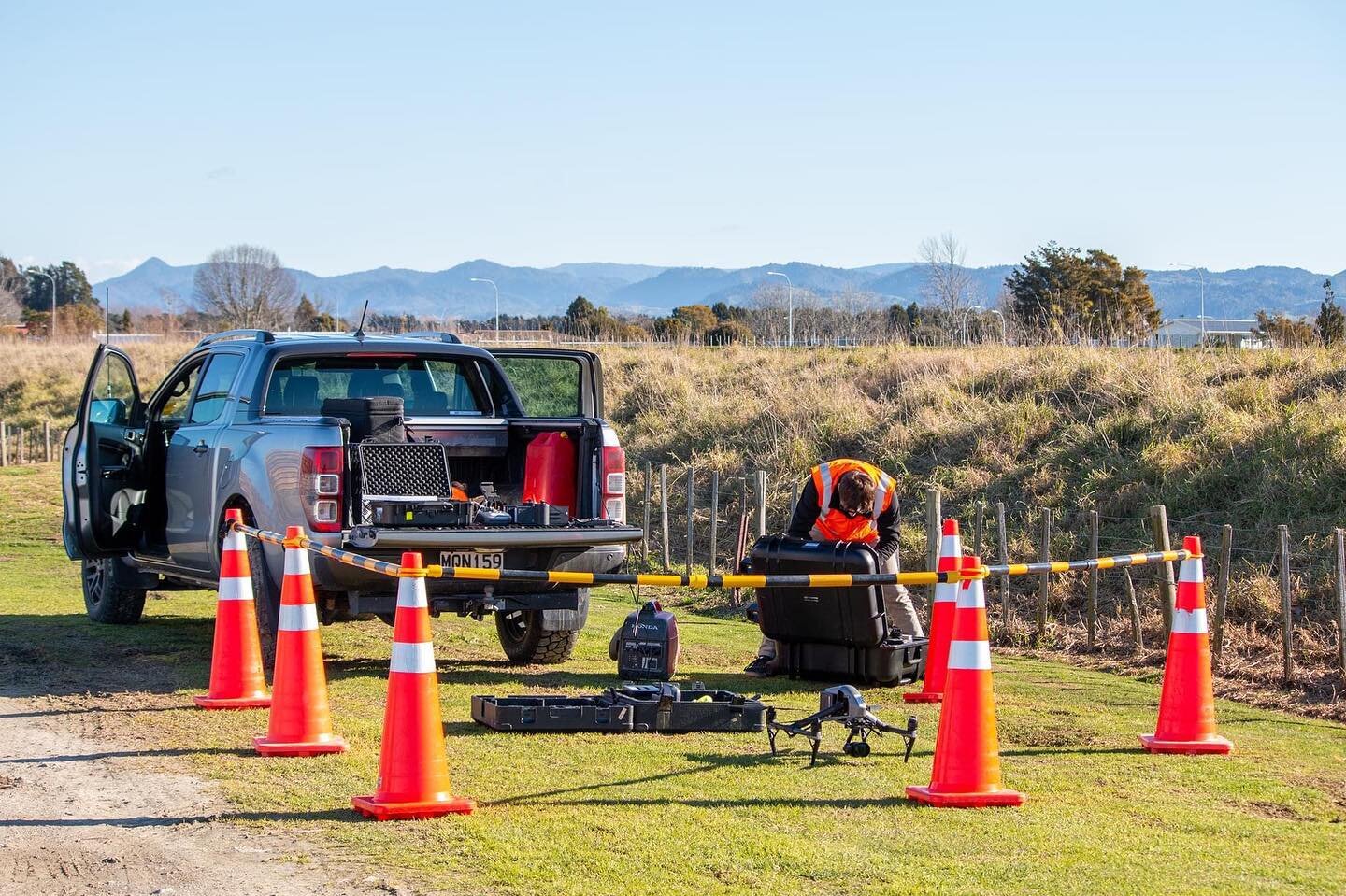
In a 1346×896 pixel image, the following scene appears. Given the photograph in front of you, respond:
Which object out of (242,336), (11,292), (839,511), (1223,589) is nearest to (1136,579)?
(1223,589)

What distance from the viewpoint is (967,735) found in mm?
6633

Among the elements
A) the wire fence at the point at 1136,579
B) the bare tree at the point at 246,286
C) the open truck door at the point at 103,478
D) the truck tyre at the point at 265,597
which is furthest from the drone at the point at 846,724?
the bare tree at the point at 246,286

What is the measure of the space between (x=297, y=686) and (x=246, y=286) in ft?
278

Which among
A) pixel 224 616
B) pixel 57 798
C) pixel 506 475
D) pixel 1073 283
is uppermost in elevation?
pixel 1073 283

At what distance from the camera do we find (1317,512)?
15406 mm

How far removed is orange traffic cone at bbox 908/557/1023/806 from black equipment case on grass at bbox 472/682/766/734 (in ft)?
5.36

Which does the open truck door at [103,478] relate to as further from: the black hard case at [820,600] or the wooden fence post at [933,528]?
the wooden fence post at [933,528]

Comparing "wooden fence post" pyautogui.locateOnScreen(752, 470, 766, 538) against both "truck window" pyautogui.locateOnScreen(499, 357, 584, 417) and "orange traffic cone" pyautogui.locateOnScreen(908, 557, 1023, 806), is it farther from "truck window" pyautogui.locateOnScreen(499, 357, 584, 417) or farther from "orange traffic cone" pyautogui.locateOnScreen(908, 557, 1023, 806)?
"truck window" pyautogui.locateOnScreen(499, 357, 584, 417)

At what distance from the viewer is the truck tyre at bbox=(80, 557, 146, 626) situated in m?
12.1

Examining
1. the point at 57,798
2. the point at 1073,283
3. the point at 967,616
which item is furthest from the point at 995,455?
the point at 1073,283

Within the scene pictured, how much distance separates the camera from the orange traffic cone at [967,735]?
6578mm

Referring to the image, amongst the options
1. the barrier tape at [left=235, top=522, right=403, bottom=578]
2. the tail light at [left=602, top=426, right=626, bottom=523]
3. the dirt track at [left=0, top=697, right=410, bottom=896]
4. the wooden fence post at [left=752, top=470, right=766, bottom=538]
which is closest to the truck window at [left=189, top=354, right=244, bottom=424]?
the barrier tape at [left=235, top=522, right=403, bottom=578]

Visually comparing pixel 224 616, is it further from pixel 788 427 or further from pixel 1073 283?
pixel 1073 283

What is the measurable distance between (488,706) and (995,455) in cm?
1349
